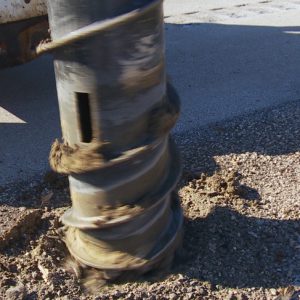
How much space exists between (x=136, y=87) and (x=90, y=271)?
3.38ft

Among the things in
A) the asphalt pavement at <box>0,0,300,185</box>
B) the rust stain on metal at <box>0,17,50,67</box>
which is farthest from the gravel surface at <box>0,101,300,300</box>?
the rust stain on metal at <box>0,17,50,67</box>

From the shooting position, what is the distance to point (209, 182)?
369 cm

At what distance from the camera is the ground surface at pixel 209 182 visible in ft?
9.25

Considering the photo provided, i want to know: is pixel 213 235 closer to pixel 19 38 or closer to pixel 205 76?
pixel 19 38

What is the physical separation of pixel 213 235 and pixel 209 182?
2.17ft

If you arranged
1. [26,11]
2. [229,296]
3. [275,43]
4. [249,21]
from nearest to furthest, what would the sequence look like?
[229,296], [26,11], [275,43], [249,21]

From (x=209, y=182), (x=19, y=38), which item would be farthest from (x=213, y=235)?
(x=19, y=38)

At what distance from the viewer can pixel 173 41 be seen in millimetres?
7398

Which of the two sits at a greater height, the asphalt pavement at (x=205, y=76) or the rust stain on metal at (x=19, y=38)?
the rust stain on metal at (x=19, y=38)

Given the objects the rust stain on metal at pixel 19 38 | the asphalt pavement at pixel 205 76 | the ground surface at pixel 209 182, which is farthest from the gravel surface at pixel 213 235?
the rust stain on metal at pixel 19 38

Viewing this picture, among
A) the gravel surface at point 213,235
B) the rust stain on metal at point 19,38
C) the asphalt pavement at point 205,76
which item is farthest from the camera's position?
the asphalt pavement at point 205,76

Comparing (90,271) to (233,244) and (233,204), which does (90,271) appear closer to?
(233,244)

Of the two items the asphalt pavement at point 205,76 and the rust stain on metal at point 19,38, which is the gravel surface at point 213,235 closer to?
the asphalt pavement at point 205,76

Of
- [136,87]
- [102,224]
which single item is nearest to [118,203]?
[102,224]
